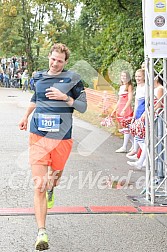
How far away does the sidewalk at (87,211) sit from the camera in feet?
18.0

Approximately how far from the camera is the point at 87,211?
671 centimetres

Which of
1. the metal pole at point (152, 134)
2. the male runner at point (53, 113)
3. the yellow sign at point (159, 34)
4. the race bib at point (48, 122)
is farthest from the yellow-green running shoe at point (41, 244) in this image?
the yellow sign at point (159, 34)

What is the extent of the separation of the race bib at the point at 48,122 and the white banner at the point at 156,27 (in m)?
1.96

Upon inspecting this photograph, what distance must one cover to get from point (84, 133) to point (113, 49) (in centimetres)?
439

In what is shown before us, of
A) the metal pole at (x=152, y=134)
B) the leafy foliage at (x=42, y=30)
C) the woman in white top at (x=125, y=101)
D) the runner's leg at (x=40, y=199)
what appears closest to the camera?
the runner's leg at (x=40, y=199)

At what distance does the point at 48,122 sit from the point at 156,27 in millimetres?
2216

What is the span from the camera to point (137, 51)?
16.5m

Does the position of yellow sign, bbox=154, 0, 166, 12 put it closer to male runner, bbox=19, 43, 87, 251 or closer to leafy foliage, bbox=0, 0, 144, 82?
male runner, bbox=19, 43, 87, 251

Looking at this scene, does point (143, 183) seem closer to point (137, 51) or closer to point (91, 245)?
point (91, 245)

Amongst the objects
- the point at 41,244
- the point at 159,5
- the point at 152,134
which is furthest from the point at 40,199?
the point at 159,5

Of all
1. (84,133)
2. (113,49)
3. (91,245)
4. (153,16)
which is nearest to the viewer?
(91,245)

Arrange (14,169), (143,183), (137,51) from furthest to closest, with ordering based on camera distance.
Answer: (137,51) < (14,169) < (143,183)

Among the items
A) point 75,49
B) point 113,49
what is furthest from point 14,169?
point 75,49

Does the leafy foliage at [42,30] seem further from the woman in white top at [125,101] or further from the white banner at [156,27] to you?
the white banner at [156,27]
